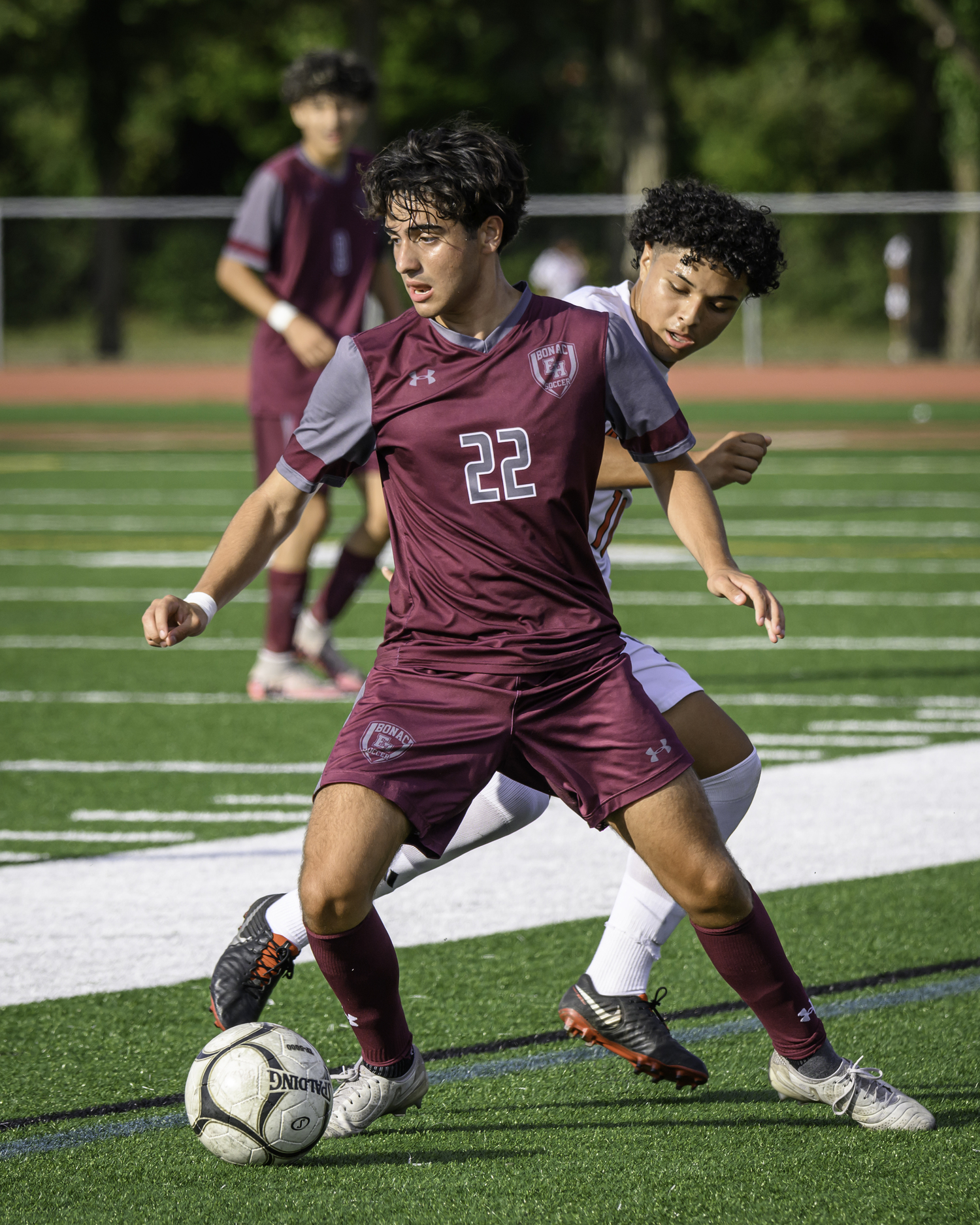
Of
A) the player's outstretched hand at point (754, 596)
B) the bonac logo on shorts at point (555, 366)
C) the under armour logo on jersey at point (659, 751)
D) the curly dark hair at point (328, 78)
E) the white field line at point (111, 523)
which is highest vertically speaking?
the curly dark hair at point (328, 78)

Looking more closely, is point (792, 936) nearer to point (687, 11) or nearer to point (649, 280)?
point (649, 280)

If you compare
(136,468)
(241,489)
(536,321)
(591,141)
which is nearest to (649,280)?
(536,321)

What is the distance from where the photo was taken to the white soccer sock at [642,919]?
3705 mm

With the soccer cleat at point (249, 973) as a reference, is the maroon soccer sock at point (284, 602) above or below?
below

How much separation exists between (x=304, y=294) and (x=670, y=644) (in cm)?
262

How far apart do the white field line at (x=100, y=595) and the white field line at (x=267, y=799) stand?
4484 millimetres

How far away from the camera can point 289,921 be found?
3.68 m

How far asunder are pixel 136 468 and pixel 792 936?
15.0 meters

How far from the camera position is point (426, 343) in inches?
135

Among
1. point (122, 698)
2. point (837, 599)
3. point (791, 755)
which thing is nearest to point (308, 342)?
point (122, 698)

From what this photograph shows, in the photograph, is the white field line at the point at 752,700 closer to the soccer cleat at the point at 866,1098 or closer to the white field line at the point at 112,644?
the white field line at the point at 112,644

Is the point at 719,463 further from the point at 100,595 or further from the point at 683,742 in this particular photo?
the point at 100,595

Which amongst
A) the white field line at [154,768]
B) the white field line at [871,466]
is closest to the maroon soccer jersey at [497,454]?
the white field line at [154,768]

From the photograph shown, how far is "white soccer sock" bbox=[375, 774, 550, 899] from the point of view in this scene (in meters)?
3.58
